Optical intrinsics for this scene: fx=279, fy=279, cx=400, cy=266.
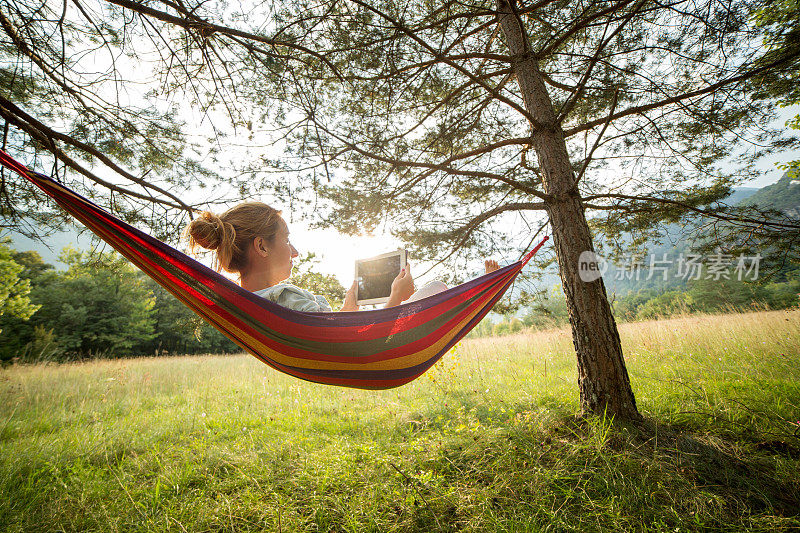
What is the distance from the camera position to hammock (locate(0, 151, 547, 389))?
1.04 metres

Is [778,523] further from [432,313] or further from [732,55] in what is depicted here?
[732,55]

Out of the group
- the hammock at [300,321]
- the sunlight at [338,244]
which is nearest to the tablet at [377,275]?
the hammock at [300,321]

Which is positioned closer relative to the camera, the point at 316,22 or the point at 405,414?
the point at 316,22

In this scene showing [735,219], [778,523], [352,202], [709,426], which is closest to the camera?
[778,523]

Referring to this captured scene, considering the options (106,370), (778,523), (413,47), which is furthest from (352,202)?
(106,370)

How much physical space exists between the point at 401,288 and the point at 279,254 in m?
0.58

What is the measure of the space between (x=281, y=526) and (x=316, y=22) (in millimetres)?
2608

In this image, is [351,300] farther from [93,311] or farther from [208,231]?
[93,311]

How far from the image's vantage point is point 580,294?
161cm

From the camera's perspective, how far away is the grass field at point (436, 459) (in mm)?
1193

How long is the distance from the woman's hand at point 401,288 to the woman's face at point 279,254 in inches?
20.3

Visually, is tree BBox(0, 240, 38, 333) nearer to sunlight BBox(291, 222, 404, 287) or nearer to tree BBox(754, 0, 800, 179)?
sunlight BBox(291, 222, 404, 287)

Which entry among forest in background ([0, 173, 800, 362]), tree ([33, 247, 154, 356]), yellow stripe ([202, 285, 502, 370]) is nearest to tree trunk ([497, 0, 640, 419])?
yellow stripe ([202, 285, 502, 370])

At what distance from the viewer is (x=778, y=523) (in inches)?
40.5
